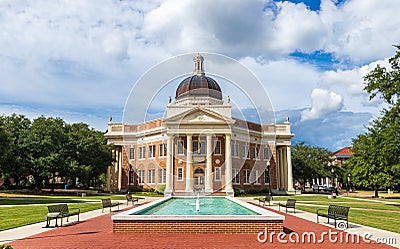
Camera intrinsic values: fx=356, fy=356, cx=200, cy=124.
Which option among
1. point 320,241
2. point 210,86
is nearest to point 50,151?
point 210,86

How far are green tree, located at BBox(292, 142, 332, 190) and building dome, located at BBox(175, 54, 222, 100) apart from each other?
73.5ft

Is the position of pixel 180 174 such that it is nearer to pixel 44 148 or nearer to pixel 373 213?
pixel 44 148

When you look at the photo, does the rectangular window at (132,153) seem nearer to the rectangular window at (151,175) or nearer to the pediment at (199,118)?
the rectangular window at (151,175)

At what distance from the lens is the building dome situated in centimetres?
5503

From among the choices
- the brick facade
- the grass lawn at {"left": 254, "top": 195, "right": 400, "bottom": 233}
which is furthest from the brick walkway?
the grass lawn at {"left": 254, "top": 195, "right": 400, "bottom": 233}

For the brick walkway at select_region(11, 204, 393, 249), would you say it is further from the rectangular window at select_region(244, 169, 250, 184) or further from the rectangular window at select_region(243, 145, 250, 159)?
the rectangular window at select_region(243, 145, 250, 159)

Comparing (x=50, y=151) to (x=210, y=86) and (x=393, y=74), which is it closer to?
(x=210, y=86)

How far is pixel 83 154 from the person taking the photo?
47844mm

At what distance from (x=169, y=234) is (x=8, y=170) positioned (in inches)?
1544

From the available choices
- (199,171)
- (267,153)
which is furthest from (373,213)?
(267,153)

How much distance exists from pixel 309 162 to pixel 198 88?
2813 centimetres

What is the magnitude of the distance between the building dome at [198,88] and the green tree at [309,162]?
22398mm

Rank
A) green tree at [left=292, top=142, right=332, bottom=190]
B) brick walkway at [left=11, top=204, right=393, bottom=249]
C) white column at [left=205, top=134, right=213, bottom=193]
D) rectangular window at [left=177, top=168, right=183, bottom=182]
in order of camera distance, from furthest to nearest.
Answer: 1. green tree at [left=292, top=142, right=332, bottom=190]
2. rectangular window at [left=177, top=168, right=183, bottom=182]
3. white column at [left=205, top=134, right=213, bottom=193]
4. brick walkway at [left=11, top=204, right=393, bottom=249]

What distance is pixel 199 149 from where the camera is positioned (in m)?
48.8
